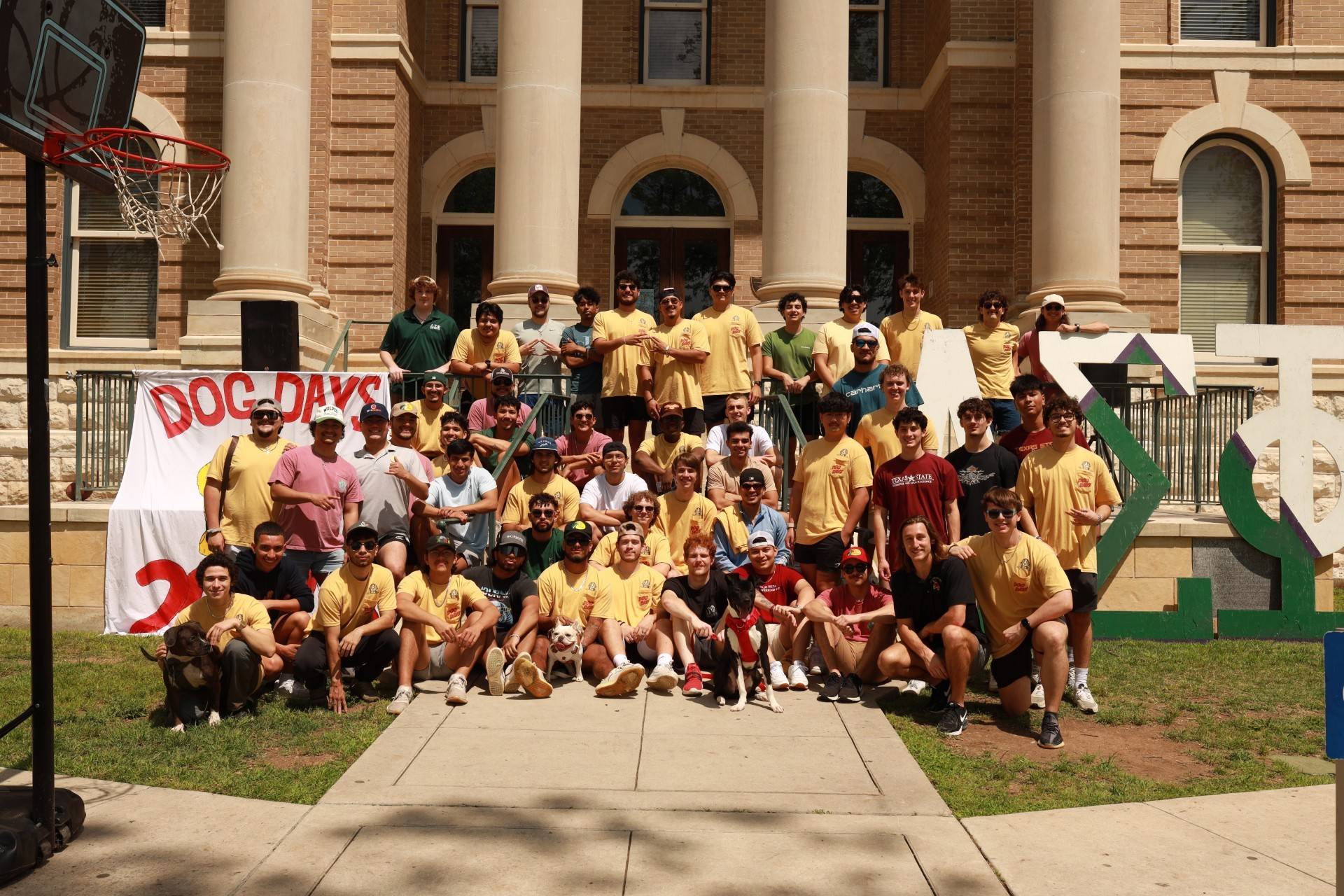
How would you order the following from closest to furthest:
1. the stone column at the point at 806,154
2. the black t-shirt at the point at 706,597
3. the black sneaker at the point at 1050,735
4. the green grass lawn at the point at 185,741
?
the green grass lawn at the point at 185,741 → the black sneaker at the point at 1050,735 → the black t-shirt at the point at 706,597 → the stone column at the point at 806,154

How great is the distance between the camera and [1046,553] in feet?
27.1

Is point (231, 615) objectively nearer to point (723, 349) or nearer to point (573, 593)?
point (573, 593)

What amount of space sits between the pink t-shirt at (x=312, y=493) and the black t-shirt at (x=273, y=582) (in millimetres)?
346

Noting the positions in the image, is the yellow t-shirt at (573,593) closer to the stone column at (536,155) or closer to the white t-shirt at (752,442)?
the white t-shirt at (752,442)

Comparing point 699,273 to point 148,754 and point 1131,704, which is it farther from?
point 148,754

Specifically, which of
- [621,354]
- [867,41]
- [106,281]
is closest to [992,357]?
[621,354]

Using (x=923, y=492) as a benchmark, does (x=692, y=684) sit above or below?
below

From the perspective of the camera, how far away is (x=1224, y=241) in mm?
18078

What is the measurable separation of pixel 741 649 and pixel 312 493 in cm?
355

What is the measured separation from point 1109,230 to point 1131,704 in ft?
29.7

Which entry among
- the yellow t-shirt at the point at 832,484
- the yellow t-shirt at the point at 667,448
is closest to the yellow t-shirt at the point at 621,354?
the yellow t-shirt at the point at 667,448

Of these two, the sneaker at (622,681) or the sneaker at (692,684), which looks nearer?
the sneaker at (622,681)

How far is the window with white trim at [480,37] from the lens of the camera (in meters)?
19.8

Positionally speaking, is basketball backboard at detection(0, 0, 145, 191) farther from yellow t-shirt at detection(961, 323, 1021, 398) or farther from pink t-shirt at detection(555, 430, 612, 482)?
yellow t-shirt at detection(961, 323, 1021, 398)
